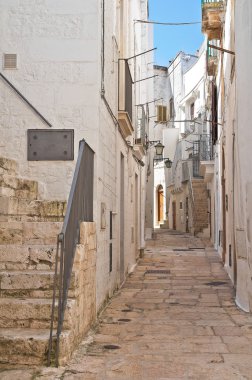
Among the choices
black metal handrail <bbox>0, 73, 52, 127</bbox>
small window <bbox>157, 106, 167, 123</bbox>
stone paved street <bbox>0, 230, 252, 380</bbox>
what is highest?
small window <bbox>157, 106, 167, 123</bbox>

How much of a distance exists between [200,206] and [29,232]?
2344 cm

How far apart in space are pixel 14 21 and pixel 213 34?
9.04m

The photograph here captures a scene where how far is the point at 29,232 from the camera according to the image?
5.78 meters

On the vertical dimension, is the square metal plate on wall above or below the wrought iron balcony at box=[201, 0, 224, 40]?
below

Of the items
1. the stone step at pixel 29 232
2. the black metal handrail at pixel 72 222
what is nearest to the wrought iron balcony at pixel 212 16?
the black metal handrail at pixel 72 222

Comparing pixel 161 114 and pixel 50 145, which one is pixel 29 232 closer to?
pixel 50 145

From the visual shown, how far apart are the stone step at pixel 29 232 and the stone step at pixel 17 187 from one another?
1.63 feet

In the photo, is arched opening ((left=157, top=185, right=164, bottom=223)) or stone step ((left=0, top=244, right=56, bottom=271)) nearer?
stone step ((left=0, top=244, right=56, bottom=271))

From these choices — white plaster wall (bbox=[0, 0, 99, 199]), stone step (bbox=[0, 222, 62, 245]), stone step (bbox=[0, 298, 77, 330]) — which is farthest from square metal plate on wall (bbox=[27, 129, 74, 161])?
stone step (bbox=[0, 298, 77, 330])

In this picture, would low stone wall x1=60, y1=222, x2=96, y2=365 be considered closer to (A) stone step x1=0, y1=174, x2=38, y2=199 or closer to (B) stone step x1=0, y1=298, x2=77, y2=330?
(B) stone step x1=0, y1=298, x2=77, y2=330

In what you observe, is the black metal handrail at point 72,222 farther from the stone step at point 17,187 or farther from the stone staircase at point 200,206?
the stone staircase at point 200,206

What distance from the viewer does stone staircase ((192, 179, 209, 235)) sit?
27906 millimetres

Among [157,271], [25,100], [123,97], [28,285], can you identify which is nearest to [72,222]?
[28,285]

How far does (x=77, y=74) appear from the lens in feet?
22.6
